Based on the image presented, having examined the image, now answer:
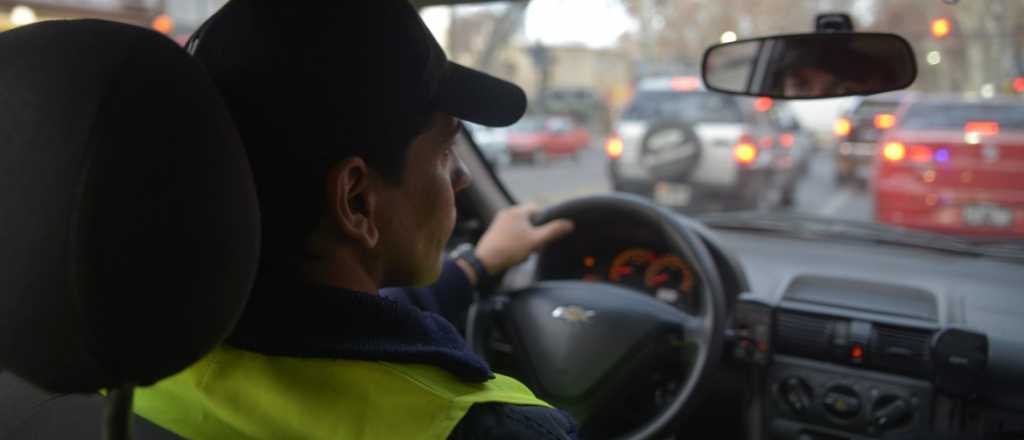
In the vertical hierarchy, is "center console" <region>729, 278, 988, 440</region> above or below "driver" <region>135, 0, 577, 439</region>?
below

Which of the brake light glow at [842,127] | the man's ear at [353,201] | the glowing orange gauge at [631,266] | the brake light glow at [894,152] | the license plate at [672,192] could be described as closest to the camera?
the man's ear at [353,201]

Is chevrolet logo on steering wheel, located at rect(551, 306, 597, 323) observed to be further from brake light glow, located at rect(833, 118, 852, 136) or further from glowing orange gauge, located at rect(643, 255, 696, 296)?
brake light glow, located at rect(833, 118, 852, 136)

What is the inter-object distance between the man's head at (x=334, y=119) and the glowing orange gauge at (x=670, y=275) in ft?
5.29

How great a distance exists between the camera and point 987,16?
3463mm

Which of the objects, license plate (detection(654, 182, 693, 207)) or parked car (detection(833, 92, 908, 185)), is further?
license plate (detection(654, 182, 693, 207))

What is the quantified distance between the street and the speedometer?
233 centimetres

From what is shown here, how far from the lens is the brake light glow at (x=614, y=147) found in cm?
695

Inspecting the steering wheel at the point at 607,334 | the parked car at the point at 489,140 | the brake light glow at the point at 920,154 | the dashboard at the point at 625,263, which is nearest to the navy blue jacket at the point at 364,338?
the parked car at the point at 489,140

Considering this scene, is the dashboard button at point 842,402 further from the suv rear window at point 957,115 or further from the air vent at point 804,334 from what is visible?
the suv rear window at point 957,115

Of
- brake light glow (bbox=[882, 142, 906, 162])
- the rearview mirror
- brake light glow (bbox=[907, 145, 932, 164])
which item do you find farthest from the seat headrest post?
brake light glow (bbox=[882, 142, 906, 162])

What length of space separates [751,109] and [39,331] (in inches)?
302

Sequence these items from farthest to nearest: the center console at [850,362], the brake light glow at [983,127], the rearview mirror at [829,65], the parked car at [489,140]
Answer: the brake light glow at [983,127], the parked car at [489,140], the center console at [850,362], the rearview mirror at [829,65]

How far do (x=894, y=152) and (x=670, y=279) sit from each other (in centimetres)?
278

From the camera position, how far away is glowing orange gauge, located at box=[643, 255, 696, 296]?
2.83m
